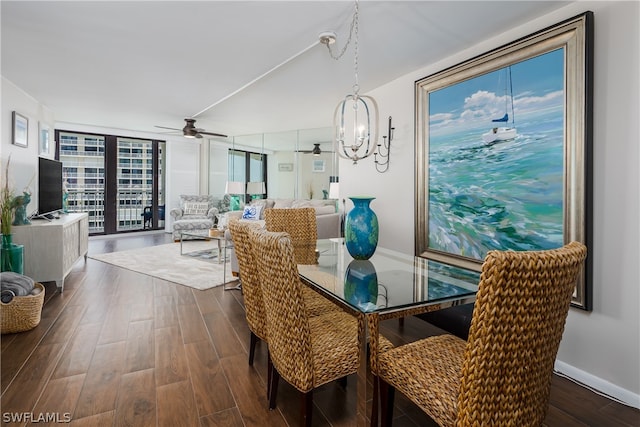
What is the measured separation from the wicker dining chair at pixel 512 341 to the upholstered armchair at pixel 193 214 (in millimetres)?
6421

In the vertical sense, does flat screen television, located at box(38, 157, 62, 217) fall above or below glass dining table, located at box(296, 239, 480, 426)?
above

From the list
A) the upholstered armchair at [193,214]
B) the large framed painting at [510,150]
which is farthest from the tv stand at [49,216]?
the large framed painting at [510,150]

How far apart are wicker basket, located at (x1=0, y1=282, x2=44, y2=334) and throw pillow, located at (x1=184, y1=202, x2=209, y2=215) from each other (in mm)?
4892

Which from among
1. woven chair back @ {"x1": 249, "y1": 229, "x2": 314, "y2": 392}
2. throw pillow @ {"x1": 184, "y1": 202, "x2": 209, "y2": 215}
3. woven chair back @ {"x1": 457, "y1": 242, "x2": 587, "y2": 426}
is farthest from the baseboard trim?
throw pillow @ {"x1": 184, "y1": 202, "x2": 209, "y2": 215}

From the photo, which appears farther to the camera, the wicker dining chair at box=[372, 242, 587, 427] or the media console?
the media console

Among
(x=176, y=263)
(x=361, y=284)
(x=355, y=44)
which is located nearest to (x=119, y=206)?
(x=176, y=263)

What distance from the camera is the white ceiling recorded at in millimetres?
2322

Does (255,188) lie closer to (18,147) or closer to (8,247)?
(18,147)

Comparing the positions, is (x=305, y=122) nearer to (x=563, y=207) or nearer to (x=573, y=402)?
(x=563, y=207)

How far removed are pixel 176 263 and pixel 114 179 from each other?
12.3 ft

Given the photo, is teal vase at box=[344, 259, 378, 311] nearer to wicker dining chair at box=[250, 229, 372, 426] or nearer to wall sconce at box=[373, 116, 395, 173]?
wicker dining chair at box=[250, 229, 372, 426]

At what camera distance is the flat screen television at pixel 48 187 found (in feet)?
13.5

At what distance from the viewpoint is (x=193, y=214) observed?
24.2 ft

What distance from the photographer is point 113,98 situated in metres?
4.70
